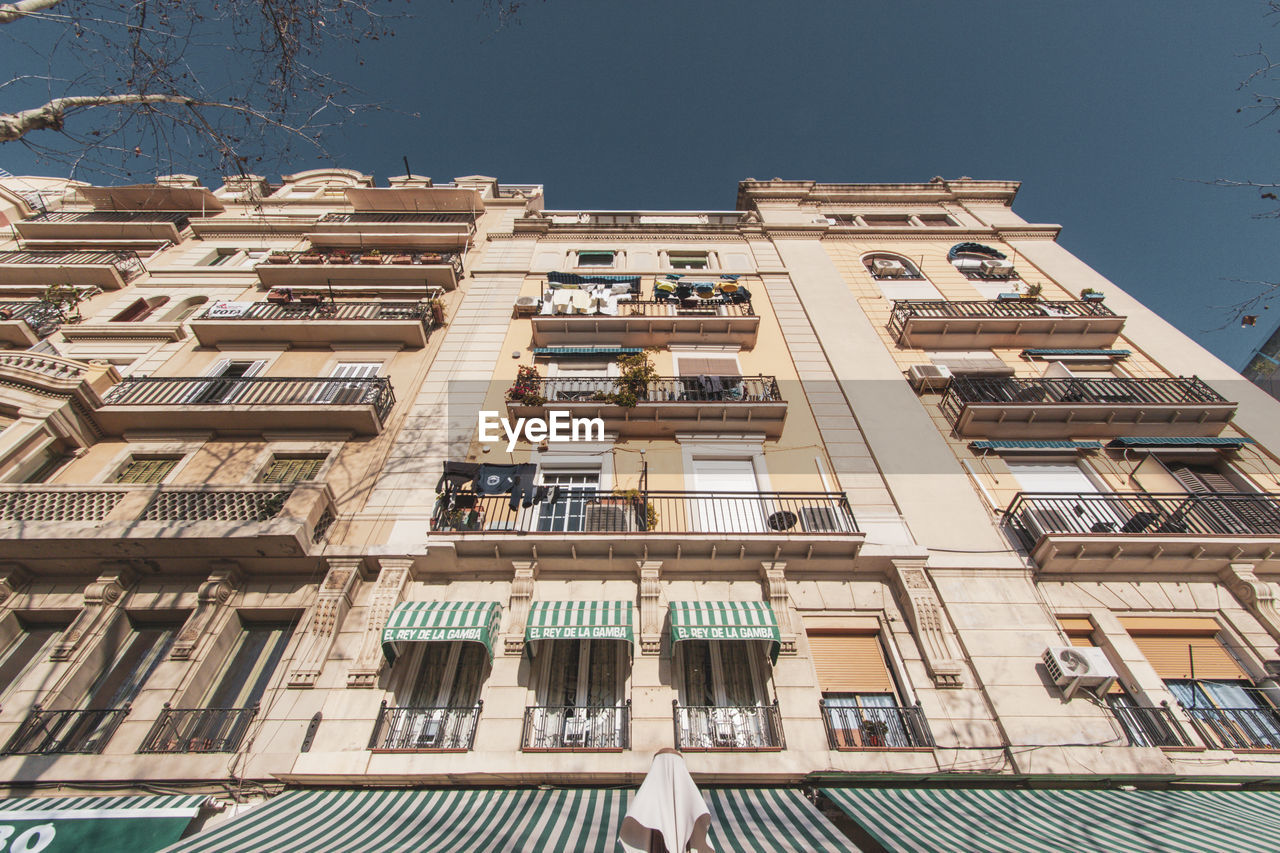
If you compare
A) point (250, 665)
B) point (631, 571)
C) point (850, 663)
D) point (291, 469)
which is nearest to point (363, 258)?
point (291, 469)

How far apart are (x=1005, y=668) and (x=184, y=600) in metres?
13.9

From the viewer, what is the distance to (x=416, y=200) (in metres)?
23.3

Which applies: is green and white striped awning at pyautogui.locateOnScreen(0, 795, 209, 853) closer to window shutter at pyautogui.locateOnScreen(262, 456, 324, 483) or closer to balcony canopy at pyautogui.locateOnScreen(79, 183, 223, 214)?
window shutter at pyautogui.locateOnScreen(262, 456, 324, 483)

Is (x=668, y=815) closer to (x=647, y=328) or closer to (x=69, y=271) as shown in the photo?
(x=647, y=328)

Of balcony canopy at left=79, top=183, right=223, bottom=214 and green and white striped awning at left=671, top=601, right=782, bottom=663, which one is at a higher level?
balcony canopy at left=79, top=183, right=223, bottom=214

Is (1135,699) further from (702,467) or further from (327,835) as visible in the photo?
(327,835)

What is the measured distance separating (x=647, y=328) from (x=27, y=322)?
17708 millimetres

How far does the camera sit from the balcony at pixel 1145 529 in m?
9.73

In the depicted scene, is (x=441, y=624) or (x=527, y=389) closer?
(x=441, y=624)

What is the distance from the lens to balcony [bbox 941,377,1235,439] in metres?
12.5

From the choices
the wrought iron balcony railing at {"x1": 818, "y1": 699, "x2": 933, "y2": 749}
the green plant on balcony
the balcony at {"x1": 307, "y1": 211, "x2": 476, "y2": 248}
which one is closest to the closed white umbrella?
the wrought iron balcony railing at {"x1": 818, "y1": 699, "x2": 933, "y2": 749}

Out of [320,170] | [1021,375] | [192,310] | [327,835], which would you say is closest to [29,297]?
[192,310]

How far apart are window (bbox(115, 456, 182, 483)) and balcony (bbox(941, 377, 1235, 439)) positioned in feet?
58.9

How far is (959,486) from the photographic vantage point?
11.7m
